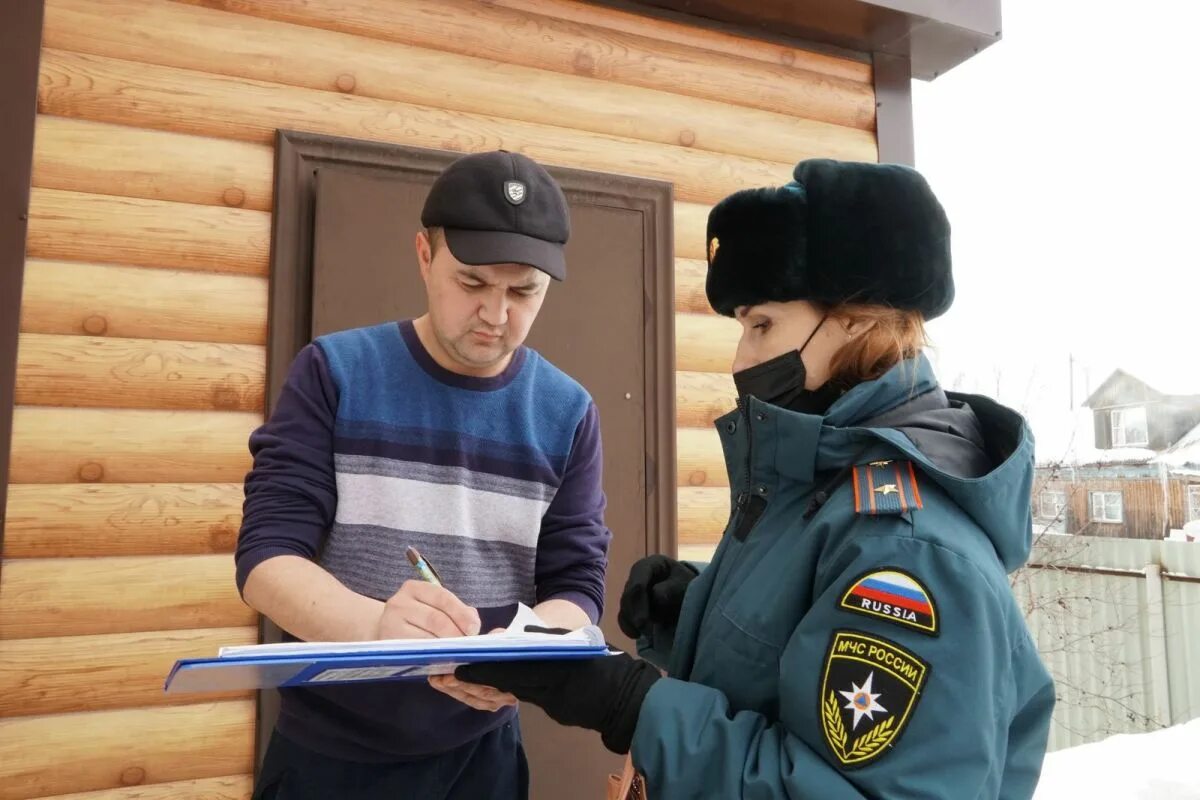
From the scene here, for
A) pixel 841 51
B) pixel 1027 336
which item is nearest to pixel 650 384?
pixel 841 51

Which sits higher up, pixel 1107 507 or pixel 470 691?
pixel 1107 507

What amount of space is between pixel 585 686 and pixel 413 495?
2.09 feet

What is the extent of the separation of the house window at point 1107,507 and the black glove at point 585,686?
425 cm

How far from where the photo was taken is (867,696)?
2.73ft

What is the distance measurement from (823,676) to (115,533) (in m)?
2.06

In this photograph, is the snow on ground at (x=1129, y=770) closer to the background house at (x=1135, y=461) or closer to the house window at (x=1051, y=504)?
the background house at (x=1135, y=461)

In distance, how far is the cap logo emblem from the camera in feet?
4.86

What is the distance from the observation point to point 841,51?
3250mm

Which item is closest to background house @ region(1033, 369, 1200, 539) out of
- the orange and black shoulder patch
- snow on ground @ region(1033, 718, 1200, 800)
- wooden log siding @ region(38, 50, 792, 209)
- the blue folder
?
snow on ground @ region(1033, 718, 1200, 800)

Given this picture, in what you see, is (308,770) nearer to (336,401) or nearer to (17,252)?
(336,401)

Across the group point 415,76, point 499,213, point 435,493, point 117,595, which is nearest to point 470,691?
point 435,493

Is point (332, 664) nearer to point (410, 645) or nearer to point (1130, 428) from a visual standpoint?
point (410, 645)

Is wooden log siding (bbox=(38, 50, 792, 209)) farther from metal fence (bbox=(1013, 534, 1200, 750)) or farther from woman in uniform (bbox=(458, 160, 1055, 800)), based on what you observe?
metal fence (bbox=(1013, 534, 1200, 750))

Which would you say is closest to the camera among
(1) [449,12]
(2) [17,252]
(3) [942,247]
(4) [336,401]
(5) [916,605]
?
(5) [916,605]
